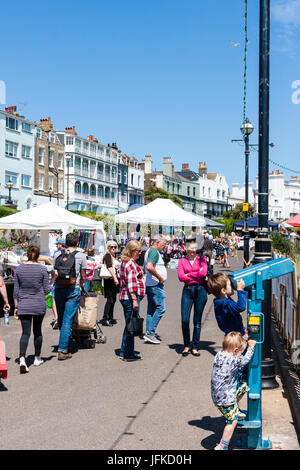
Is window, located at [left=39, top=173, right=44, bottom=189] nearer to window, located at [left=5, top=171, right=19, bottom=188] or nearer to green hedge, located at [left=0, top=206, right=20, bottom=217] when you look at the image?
window, located at [left=5, top=171, right=19, bottom=188]

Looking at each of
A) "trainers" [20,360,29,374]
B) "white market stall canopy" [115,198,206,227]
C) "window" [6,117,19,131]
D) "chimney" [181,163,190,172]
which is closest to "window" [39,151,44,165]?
"window" [6,117,19,131]

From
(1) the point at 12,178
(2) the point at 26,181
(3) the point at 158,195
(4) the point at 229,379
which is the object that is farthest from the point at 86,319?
(3) the point at 158,195

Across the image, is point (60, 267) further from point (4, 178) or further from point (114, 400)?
point (4, 178)

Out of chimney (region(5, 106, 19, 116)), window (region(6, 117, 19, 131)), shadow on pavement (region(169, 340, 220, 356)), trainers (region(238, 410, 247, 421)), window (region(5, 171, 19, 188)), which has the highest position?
chimney (region(5, 106, 19, 116))

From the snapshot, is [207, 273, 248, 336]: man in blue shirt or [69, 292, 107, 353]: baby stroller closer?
[207, 273, 248, 336]: man in blue shirt

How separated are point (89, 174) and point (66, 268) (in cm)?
5873

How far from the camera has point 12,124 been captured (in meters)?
48.4

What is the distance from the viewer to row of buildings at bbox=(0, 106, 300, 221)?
4875 cm

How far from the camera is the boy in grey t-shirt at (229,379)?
4258 millimetres

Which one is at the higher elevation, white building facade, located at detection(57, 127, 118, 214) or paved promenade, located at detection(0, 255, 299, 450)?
white building facade, located at detection(57, 127, 118, 214)

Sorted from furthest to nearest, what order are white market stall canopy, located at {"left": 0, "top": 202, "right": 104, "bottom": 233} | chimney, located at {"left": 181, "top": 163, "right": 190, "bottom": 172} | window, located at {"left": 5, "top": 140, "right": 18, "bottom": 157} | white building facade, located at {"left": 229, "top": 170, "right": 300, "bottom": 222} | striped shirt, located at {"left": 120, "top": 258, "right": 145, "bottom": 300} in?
white building facade, located at {"left": 229, "top": 170, "right": 300, "bottom": 222}
chimney, located at {"left": 181, "top": 163, "right": 190, "bottom": 172}
window, located at {"left": 5, "top": 140, "right": 18, "bottom": 157}
white market stall canopy, located at {"left": 0, "top": 202, "right": 104, "bottom": 233}
striped shirt, located at {"left": 120, "top": 258, "right": 145, "bottom": 300}

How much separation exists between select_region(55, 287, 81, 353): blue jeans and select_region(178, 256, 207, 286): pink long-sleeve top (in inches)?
63.7
